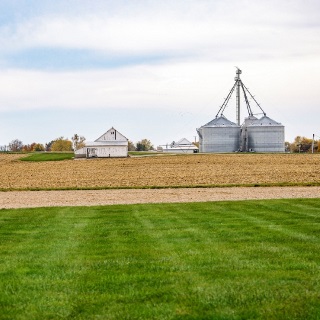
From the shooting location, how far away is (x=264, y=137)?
127 meters

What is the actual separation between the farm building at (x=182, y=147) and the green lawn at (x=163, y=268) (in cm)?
13784

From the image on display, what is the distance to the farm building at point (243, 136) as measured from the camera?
416ft

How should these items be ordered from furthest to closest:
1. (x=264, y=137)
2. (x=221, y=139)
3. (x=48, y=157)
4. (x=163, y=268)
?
(x=221, y=139) < (x=264, y=137) < (x=48, y=157) < (x=163, y=268)

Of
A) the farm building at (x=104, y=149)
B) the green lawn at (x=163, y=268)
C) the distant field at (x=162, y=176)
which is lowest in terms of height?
the distant field at (x=162, y=176)

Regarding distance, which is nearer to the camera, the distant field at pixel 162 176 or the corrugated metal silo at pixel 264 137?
the distant field at pixel 162 176

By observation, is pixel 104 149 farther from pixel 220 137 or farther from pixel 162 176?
pixel 162 176

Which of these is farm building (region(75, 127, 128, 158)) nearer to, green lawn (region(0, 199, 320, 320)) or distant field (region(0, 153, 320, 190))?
distant field (region(0, 153, 320, 190))

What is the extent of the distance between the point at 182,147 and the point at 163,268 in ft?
489

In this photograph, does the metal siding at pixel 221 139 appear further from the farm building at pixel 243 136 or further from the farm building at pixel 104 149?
the farm building at pixel 104 149

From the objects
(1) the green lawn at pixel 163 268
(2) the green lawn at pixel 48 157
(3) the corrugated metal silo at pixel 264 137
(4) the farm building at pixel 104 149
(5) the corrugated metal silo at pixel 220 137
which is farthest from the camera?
(5) the corrugated metal silo at pixel 220 137

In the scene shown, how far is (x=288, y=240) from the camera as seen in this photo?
41.8 ft

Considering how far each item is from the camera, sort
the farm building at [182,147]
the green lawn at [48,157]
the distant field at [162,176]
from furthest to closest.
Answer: the farm building at [182,147] < the green lawn at [48,157] < the distant field at [162,176]

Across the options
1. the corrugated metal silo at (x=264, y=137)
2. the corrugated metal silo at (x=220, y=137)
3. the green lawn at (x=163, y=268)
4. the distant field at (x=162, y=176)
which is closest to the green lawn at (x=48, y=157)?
the corrugated metal silo at (x=220, y=137)

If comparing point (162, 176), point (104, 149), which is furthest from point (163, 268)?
point (104, 149)
